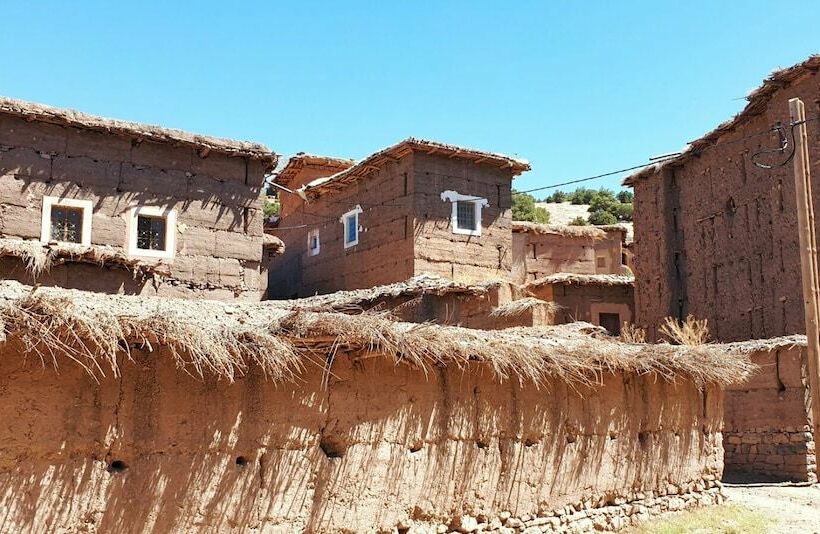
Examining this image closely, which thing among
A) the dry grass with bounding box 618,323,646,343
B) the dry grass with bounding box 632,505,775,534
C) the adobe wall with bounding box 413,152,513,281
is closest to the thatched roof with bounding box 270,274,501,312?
the adobe wall with bounding box 413,152,513,281

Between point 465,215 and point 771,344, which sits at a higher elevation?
point 465,215

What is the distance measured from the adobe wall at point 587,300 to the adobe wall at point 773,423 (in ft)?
18.8

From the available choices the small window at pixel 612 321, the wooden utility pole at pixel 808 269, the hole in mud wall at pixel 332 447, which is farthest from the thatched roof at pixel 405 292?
the hole in mud wall at pixel 332 447

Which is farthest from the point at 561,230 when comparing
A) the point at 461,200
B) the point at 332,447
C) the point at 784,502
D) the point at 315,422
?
the point at 315,422

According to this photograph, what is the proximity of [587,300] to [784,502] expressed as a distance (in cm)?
1025

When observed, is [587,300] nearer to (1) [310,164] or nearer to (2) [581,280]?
(2) [581,280]

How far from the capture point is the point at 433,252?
20078 mm

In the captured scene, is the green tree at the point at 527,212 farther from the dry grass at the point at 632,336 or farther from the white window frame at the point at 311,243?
the dry grass at the point at 632,336

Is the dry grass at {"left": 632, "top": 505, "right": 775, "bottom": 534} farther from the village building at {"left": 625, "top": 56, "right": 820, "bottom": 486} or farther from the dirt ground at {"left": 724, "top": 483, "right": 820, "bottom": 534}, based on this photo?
the village building at {"left": 625, "top": 56, "right": 820, "bottom": 486}

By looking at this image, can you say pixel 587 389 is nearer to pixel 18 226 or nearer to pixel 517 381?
pixel 517 381

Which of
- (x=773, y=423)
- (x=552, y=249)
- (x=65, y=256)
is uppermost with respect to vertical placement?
Answer: (x=552, y=249)

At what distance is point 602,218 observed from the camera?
45.8 metres

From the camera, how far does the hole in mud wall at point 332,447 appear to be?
289 inches

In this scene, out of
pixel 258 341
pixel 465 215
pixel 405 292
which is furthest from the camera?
pixel 465 215
